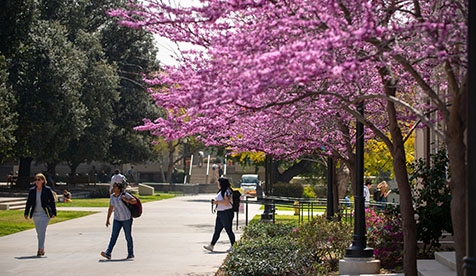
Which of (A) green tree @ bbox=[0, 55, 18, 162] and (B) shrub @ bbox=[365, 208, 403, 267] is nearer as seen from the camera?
(B) shrub @ bbox=[365, 208, 403, 267]

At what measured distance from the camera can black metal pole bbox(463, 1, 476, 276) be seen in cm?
634

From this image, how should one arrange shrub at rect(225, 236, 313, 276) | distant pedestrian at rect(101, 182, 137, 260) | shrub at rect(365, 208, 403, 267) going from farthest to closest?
1. distant pedestrian at rect(101, 182, 137, 260)
2. shrub at rect(365, 208, 403, 267)
3. shrub at rect(225, 236, 313, 276)

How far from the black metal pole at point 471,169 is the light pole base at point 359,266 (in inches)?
267

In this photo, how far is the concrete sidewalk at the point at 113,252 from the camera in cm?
1617

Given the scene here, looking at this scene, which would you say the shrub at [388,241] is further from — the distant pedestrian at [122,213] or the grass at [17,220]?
the grass at [17,220]

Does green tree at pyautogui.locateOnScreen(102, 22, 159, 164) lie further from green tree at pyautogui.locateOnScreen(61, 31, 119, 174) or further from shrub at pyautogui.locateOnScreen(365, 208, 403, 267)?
shrub at pyautogui.locateOnScreen(365, 208, 403, 267)

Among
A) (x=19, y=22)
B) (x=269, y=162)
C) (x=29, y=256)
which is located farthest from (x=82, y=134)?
(x=29, y=256)

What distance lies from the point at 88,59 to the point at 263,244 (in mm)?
43671

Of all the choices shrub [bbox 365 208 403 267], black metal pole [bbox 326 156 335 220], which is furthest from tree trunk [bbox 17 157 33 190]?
shrub [bbox 365 208 403 267]

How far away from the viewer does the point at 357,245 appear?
1330 centimetres

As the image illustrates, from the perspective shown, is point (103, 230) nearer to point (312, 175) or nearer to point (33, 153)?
point (33, 153)

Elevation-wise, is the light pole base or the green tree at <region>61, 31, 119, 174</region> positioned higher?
the green tree at <region>61, 31, 119, 174</region>

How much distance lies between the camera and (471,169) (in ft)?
21.0

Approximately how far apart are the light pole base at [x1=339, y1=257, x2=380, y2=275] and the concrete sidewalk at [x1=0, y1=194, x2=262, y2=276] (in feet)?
10.5
